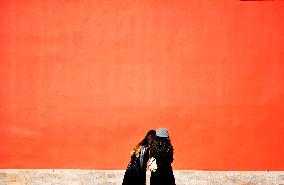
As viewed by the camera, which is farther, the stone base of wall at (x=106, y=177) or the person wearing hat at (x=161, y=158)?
Answer: the stone base of wall at (x=106, y=177)

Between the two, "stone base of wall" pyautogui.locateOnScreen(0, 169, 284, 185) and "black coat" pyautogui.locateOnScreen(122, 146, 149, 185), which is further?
"stone base of wall" pyautogui.locateOnScreen(0, 169, 284, 185)

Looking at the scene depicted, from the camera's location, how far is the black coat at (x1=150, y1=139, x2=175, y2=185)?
532 centimetres

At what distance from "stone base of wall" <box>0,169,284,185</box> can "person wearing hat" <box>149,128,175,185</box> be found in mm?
1127

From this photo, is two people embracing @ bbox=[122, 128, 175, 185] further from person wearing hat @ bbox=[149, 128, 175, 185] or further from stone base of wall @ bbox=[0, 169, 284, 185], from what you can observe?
→ stone base of wall @ bbox=[0, 169, 284, 185]

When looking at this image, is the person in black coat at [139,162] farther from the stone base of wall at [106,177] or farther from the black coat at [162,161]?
the stone base of wall at [106,177]

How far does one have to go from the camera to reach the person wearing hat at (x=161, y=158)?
17.5 feet

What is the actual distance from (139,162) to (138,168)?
0.08 meters

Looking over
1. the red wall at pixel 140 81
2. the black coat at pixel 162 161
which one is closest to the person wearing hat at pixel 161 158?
the black coat at pixel 162 161

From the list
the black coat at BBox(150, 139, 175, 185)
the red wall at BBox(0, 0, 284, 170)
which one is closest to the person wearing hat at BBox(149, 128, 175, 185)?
the black coat at BBox(150, 139, 175, 185)

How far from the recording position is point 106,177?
6.64 meters

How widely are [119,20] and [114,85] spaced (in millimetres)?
961

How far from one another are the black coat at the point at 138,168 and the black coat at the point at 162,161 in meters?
0.10

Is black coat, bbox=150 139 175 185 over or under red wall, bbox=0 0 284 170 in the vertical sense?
under

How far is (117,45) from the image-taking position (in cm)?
654
